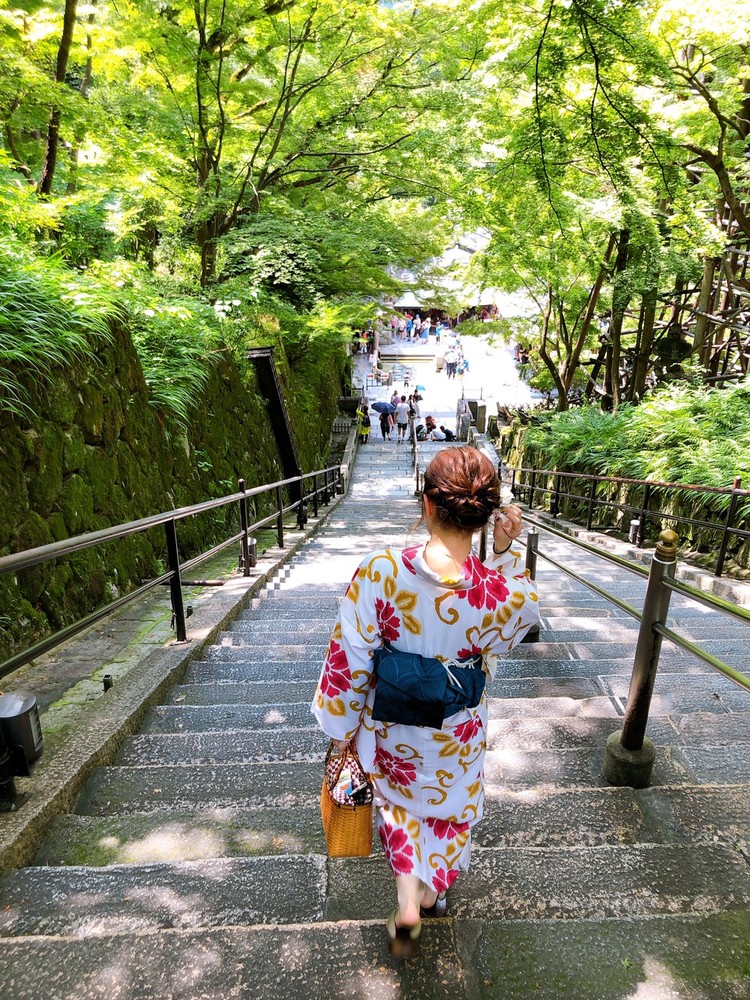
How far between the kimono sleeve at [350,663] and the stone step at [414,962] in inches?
19.7

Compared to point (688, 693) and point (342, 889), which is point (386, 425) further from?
point (342, 889)

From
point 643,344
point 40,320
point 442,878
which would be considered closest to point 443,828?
point 442,878

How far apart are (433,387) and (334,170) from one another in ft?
63.5

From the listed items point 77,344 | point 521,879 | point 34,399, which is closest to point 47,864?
point 521,879

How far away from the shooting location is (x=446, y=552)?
4.49 ft

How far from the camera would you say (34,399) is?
3.52m

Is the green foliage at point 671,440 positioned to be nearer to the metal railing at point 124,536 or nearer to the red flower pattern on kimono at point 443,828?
the metal railing at point 124,536

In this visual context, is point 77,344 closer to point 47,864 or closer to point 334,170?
point 47,864

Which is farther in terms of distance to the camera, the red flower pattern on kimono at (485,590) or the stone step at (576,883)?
the stone step at (576,883)

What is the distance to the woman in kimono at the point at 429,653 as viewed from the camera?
4.41ft

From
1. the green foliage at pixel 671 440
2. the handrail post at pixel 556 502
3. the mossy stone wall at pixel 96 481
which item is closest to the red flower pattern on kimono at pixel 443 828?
the mossy stone wall at pixel 96 481

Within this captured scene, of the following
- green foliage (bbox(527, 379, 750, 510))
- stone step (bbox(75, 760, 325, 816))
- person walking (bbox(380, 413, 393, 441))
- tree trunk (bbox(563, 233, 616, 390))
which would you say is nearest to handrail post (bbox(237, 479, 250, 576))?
stone step (bbox(75, 760, 325, 816))

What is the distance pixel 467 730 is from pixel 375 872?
60 cm

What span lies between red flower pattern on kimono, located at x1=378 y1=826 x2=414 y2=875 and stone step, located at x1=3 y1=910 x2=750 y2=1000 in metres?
0.14
